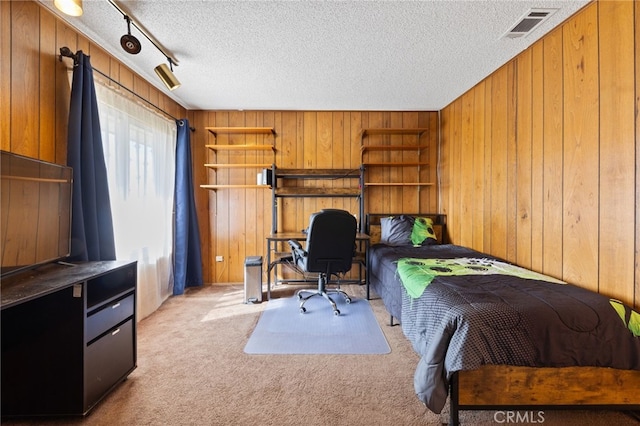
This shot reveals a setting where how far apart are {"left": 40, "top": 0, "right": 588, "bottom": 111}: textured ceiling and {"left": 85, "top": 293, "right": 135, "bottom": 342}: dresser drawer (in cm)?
182

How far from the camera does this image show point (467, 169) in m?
3.01

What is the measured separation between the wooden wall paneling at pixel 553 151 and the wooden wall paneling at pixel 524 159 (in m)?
0.14

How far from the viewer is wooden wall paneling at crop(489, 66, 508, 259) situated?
7.95ft

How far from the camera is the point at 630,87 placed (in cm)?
145

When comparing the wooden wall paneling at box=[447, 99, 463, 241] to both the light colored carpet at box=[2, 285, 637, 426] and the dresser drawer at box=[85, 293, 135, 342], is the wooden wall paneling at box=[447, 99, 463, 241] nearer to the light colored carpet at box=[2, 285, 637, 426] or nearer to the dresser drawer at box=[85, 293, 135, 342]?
the light colored carpet at box=[2, 285, 637, 426]

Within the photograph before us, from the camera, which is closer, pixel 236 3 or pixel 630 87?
pixel 630 87

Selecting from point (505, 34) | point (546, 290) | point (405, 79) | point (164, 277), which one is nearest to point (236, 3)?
point (405, 79)

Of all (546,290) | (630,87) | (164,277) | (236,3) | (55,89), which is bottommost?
(164,277)

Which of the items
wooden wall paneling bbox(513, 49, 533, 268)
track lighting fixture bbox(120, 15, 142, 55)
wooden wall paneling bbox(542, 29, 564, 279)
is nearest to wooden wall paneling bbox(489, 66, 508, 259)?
wooden wall paneling bbox(513, 49, 533, 268)

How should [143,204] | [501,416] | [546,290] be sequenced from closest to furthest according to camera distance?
[501,416]
[546,290]
[143,204]

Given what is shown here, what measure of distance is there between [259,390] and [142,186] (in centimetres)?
210

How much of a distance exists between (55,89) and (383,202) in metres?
3.29

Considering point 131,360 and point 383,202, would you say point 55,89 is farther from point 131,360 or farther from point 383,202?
point 383,202

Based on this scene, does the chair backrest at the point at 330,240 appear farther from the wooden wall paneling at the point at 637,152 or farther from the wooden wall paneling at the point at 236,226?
the wooden wall paneling at the point at 637,152
